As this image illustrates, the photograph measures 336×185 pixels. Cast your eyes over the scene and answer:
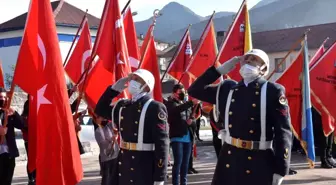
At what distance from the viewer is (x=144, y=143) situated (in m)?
4.55

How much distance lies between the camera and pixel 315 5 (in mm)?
160750

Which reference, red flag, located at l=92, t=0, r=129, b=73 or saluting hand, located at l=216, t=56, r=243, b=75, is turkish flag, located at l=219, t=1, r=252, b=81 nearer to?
red flag, located at l=92, t=0, r=129, b=73

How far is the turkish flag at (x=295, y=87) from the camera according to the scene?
30.2ft

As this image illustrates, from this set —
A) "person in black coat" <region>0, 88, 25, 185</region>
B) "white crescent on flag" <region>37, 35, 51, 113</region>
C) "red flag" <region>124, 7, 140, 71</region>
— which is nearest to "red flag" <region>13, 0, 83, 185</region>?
"white crescent on flag" <region>37, 35, 51, 113</region>

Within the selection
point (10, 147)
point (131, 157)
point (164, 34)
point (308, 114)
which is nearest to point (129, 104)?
point (131, 157)

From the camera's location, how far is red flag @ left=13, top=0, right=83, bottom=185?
16.4 feet

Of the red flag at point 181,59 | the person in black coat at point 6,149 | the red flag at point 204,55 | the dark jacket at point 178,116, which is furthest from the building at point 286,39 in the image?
the person in black coat at point 6,149

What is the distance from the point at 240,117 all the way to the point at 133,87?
43.8 inches

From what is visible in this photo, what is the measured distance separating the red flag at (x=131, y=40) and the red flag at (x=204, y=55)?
2.29 m

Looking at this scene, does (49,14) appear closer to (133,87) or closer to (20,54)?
(20,54)

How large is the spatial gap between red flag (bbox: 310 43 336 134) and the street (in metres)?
0.92

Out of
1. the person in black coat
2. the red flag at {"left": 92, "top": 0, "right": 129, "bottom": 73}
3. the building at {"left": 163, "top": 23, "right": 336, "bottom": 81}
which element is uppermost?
the building at {"left": 163, "top": 23, "right": 336, "bottom": 81}

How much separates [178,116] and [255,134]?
3850mm

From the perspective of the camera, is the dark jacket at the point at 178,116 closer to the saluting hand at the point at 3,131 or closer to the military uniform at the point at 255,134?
the saluting hand at the point at 3,131
